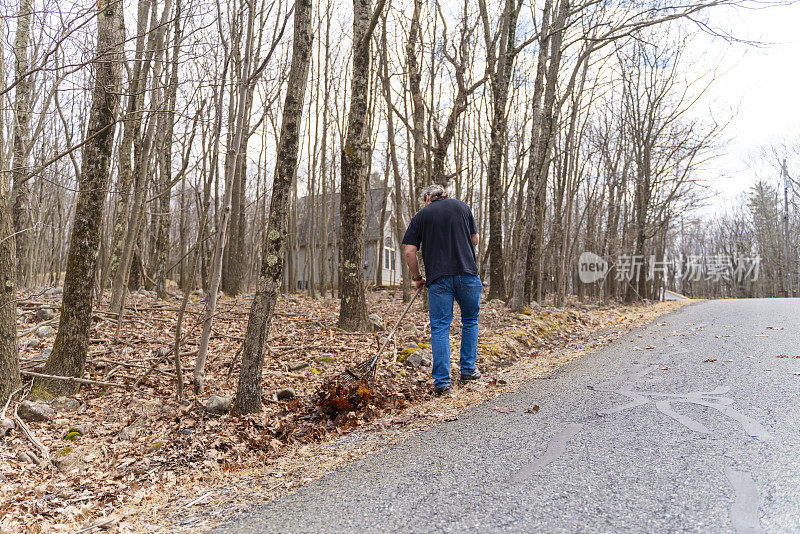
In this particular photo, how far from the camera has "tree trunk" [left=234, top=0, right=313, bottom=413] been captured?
4547 mm

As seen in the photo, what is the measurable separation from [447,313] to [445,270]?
1.59 feet

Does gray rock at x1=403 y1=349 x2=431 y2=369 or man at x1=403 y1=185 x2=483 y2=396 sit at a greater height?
man at x1=403 y1=185 x2=483 y2=396

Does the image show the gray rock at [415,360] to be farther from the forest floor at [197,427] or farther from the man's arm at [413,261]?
the man's arm at [413,261]

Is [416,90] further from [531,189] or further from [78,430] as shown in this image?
[78,430]

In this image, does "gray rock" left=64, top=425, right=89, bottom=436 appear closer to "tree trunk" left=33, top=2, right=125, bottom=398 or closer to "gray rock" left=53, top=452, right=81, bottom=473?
"gray rock" left=53, top=452, right=81, bottom=473

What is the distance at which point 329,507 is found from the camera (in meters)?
2.69

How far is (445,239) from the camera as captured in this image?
213 inches

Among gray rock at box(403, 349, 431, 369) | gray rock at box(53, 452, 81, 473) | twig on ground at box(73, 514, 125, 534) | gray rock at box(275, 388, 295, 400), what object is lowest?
gray rock at box(53, 452, 81, 473)

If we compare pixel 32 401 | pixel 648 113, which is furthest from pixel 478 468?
pixel 648 113

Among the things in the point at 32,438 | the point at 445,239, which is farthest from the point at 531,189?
the point at 32,438

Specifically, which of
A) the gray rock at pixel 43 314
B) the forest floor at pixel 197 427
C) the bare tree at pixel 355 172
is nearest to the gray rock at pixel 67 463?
the forest floor at pixel 197 427

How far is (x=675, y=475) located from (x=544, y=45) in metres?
11.7

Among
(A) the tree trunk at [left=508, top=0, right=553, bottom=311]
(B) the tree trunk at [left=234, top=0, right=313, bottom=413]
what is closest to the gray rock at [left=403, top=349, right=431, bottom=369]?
(B) the tree trunk at [left=234, top=0, right=313, bottom=413]

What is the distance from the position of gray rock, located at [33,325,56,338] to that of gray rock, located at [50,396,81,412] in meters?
3.02
